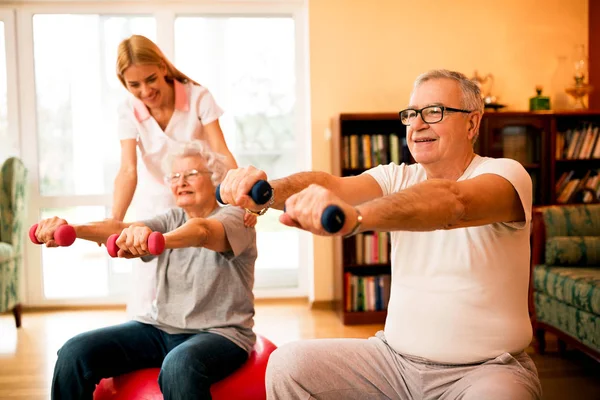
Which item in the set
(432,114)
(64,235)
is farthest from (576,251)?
(64,235)

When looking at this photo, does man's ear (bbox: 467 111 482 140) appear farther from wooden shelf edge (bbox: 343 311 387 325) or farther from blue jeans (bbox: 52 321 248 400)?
wooden shelf edge (bbox: 343 311 387 325)

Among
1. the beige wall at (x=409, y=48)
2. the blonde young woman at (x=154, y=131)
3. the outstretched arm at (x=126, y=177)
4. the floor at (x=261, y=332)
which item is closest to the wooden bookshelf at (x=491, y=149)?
the beige wall at (x=409, y=48)

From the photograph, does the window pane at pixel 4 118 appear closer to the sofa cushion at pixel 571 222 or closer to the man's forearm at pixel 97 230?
the man's forearm at pixel 97 230

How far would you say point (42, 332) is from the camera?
14.2ft

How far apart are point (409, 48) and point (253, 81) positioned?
4.17 ft

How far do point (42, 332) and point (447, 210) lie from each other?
3820 millimetres

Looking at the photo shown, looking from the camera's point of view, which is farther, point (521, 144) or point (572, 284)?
point (521, 144)

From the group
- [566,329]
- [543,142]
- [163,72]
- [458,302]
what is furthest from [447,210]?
[543,142]

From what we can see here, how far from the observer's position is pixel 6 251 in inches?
164

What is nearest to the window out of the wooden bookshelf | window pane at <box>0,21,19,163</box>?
window pane at <box>0,21,19,163</box>

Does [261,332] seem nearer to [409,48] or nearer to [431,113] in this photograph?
[409,48]

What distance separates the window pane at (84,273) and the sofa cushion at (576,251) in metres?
3.27

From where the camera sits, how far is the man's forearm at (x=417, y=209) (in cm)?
118

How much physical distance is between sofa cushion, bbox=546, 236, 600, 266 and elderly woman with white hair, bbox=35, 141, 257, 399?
2.02 m
